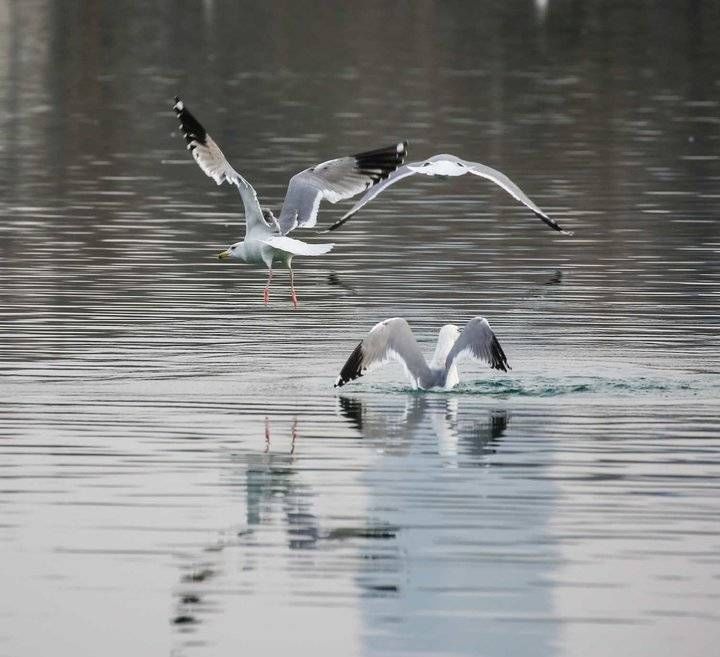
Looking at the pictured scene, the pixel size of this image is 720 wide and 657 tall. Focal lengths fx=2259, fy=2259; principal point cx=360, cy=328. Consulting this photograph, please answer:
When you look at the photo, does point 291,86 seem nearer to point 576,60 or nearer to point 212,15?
point 576,60

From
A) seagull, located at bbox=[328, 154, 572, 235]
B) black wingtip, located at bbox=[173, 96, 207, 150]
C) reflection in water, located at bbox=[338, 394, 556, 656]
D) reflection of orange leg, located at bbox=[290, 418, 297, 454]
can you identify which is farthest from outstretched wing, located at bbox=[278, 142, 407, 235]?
reflection of orange leg, located at bbox=[290, 418, 297, 454]

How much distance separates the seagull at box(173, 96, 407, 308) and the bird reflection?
208cm

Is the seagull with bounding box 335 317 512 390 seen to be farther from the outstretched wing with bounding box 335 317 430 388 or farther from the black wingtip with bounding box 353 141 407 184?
the black wingtip with bounding box 353 141 407 184

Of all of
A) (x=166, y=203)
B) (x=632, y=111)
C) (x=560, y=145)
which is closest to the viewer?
(x=166, y=203)

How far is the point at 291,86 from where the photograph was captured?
205ft

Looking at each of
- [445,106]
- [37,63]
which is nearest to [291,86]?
[445,106]

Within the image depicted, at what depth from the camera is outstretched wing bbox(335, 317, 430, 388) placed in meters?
18.9

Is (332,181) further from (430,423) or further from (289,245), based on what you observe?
(430,423)

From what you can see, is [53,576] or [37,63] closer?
[53,576]

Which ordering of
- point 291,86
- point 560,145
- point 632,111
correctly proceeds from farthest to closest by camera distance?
point 291,86
point 632,111
point 560,145

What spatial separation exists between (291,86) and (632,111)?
12.0 meters

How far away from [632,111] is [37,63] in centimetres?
2640

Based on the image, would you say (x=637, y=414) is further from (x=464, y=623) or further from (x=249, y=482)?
(x=464, y=623)

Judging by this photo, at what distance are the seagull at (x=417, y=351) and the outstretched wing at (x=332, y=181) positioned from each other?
2.52 metres
